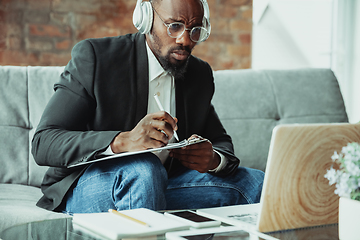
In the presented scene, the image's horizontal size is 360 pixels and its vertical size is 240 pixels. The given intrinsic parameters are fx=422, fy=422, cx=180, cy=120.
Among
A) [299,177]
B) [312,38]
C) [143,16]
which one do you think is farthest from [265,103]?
[312,38]

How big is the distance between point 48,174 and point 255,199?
68cm

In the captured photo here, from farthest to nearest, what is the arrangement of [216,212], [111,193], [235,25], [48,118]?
[235,25], [48,118], [111,193], [216,212]

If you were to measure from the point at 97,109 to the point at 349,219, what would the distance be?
841mm

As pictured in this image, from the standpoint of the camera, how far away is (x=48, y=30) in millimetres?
2297

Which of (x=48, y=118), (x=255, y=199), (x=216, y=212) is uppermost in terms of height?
(x=48, y=118)

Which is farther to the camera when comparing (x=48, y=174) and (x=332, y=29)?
(x=332, y=29)

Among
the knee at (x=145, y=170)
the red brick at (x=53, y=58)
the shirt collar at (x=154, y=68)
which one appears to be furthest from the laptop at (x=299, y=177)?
the red brick at (x=53, y=58)

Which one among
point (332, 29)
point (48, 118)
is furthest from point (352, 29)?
point (48, 118)

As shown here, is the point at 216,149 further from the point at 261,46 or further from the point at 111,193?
the point at 261,46

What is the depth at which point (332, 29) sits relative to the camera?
3174 mm

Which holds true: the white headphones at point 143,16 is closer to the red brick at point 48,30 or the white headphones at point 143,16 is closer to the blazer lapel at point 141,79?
the blazer lapel at point 141,79

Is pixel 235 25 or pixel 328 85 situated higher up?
pixel 235 25

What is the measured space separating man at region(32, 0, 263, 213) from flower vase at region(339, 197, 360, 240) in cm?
47

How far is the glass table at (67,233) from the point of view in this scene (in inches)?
31.0
